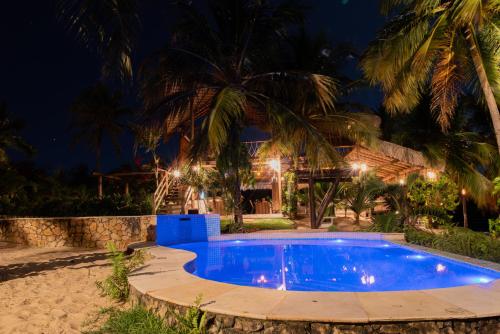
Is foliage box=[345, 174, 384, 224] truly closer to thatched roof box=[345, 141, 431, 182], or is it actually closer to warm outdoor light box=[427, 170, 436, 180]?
thatched roof box=[345, 141, 431, 182]

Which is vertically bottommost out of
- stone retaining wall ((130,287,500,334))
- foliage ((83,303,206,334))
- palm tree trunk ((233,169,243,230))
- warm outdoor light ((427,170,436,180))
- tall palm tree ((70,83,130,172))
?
foliage ((83,303,206,334))

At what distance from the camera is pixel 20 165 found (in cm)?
1734

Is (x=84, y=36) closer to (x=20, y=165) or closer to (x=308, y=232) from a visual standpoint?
(x=308, y=232)

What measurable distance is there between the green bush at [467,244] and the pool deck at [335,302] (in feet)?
8.18

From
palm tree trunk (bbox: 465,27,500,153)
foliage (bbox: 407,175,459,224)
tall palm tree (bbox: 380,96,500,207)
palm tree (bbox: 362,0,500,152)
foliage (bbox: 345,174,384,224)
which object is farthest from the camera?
tall palm tree (bbox: 380,96,500,207)

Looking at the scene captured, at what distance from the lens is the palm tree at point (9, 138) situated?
14.1 metres

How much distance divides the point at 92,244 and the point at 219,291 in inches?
294

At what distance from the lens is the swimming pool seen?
5188mm

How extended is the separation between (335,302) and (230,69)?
9247 mm

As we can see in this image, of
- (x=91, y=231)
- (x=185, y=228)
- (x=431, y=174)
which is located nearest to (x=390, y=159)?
(x=431, y=174)

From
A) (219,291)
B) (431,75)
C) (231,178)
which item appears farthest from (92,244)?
(431,75)

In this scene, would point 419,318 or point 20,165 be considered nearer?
point 419,318

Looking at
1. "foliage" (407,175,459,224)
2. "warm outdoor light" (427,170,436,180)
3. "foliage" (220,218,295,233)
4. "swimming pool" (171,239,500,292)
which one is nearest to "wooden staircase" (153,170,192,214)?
"foliage" (220,218,295,233)

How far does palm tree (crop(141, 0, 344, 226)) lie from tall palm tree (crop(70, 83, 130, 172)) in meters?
15.0
